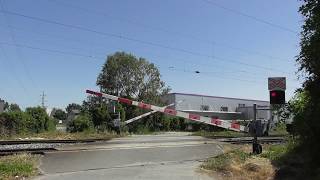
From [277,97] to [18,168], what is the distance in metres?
10.2

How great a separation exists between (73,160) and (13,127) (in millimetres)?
27848

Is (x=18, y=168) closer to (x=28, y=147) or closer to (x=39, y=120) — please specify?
(x=28, y=147)

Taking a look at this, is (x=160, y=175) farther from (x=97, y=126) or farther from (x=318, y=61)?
(x=97, y=126)

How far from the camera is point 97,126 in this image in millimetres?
51219

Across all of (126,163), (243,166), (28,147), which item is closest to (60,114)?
(28,147)

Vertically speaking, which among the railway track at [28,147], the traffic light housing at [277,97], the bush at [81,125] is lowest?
the railway track at [28,147]

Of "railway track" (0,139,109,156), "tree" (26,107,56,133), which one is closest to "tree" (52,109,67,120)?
"tree" (26,107,56,133)

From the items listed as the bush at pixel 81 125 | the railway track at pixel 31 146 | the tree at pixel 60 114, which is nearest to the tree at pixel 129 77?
the bush at pixel 81 125

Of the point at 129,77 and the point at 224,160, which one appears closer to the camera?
the point at 224,160

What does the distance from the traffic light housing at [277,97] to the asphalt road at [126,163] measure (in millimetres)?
3564

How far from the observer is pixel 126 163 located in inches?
723

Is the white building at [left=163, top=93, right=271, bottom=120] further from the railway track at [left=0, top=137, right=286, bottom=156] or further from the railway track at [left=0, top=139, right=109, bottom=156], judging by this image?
the railway track at [left=0, top=139, right=109, bottom=156]

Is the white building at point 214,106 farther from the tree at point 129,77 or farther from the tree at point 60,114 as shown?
the tree at point 60,114

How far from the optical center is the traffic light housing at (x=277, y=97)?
20.3 metres
